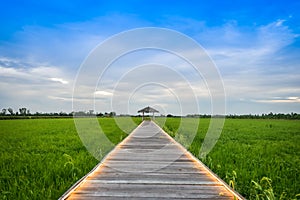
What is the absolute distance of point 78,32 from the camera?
1385cm

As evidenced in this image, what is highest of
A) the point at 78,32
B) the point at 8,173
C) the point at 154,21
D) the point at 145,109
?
the point at 154,21

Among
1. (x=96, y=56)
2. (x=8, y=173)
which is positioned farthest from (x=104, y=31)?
(x=8, y=173)

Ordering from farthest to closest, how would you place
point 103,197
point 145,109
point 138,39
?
point 145,109
point 138,39
point 103,197

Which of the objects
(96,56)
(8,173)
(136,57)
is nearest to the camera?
(8,173)

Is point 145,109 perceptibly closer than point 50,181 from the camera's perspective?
No

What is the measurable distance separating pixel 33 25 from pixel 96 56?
8.19 m

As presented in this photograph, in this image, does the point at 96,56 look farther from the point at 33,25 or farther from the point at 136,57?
the point at 33,25

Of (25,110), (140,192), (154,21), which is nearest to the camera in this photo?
(140,192)

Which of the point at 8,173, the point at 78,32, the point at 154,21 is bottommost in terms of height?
the point at 8,173

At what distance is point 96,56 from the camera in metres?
8.41

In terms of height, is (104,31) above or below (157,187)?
above

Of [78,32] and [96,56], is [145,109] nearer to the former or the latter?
[78,32]

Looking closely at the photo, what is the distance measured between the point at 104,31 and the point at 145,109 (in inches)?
1040

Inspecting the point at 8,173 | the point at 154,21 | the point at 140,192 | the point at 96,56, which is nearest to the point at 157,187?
the point at 140,192
